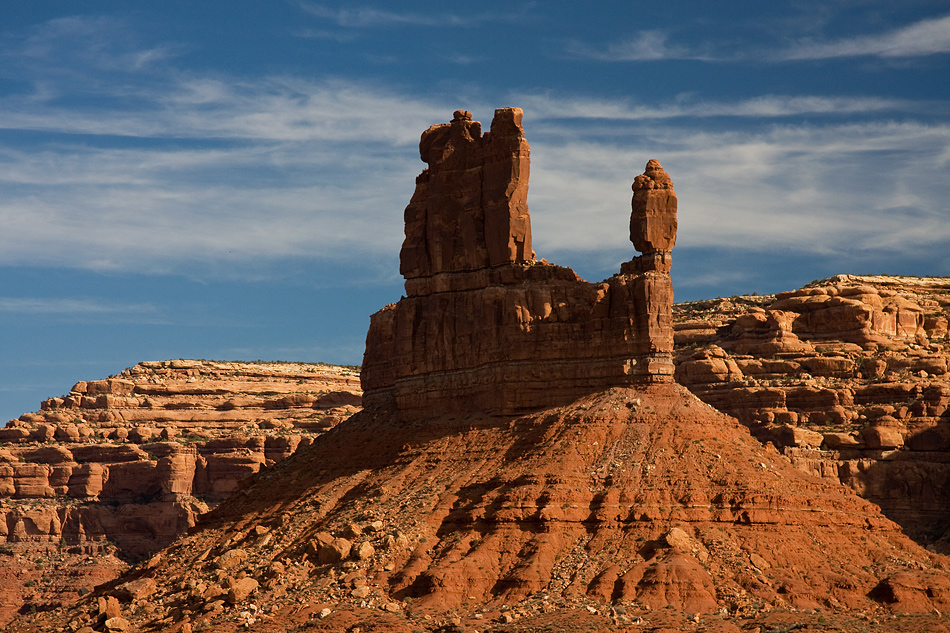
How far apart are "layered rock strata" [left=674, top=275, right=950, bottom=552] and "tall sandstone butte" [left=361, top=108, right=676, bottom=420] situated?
87.7ft

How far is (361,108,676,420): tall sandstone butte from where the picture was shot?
8888 cm

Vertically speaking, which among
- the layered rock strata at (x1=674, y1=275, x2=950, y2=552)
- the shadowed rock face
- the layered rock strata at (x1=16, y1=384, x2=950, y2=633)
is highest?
the shadowed rock face

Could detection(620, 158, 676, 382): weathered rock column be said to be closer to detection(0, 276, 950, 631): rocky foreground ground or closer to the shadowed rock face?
detection(0, 276, 950, 631): rocky foreground ground

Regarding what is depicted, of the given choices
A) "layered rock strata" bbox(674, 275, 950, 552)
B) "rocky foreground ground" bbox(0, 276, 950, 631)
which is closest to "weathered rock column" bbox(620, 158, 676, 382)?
"rocky foreground ground" bbox(0, 276, 950, 631)

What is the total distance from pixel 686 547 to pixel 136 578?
102 feet

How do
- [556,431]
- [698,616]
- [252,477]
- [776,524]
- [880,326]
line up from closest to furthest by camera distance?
1. [698,616]
2. [776,524]
3. [556,431]
4. [252,477]
5. [880,326]

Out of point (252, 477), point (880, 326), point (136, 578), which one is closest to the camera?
point (136, 578)

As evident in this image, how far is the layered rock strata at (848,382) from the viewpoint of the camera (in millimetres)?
114938

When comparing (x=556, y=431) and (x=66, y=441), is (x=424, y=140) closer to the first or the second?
(x=556, y=431)

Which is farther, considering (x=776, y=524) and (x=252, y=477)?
(x=252, y=477)

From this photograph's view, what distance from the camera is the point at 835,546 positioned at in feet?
268

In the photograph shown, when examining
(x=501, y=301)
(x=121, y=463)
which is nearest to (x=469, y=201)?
(x=501, y=301)

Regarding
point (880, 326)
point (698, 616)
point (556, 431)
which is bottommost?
point (698, 616)

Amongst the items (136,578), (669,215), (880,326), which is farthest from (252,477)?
(880,326)
